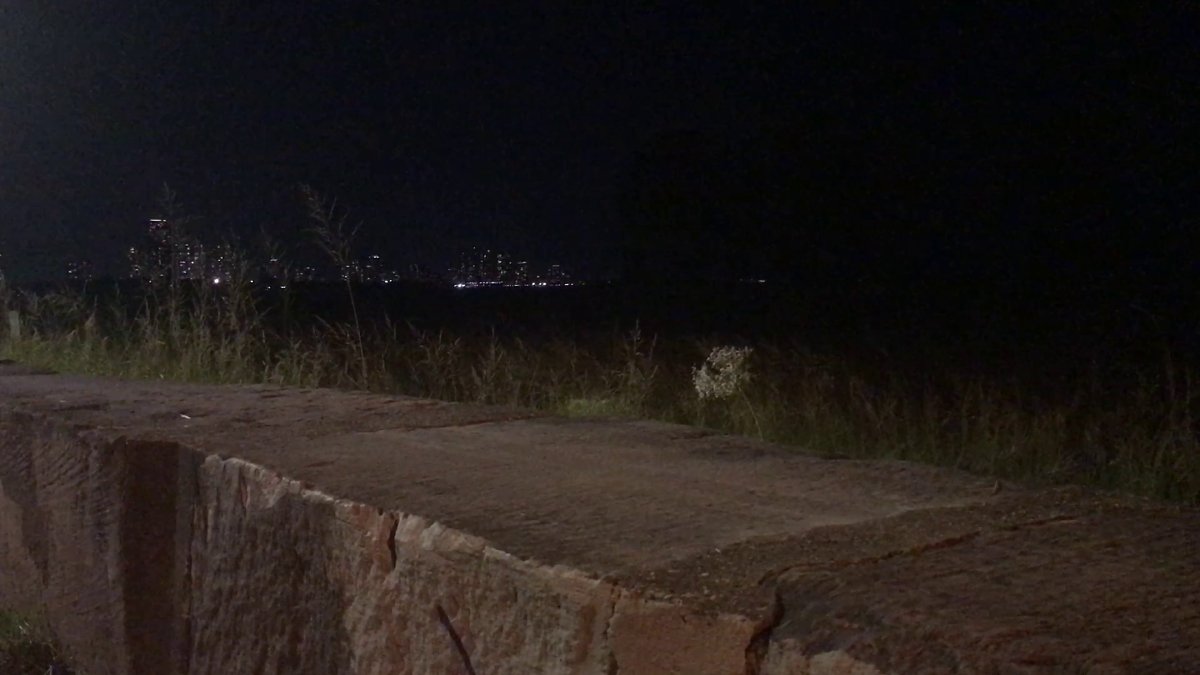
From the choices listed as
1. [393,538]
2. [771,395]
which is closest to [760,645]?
[393,538]

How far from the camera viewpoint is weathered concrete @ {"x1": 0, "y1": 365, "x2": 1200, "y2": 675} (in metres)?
1.46

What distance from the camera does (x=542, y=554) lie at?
1771 mm

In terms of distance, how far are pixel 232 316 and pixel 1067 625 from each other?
4.77m

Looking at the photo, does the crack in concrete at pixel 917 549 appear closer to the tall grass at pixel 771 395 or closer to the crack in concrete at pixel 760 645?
the crack in concrete at pixel 760 645

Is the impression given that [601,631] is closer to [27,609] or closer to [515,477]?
[515,477]

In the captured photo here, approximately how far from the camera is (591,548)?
1.80 metres

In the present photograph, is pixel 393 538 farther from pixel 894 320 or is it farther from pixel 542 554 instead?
pixel 894 320

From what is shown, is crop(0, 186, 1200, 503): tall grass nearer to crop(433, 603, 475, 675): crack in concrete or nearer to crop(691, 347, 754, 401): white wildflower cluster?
crop(691, 347, 754, 401): white wildflower cluster

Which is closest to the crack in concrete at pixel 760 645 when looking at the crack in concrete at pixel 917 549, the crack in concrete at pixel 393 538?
the crack in concrete at pixel 917 549

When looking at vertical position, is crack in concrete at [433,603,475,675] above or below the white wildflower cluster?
below

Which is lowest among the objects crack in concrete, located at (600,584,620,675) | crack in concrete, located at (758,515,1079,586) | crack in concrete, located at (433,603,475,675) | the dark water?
crack in concrete, located at (433,603,475,675)

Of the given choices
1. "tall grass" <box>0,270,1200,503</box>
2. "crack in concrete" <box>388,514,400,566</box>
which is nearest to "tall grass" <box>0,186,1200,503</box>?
"tall grass" <box>0,270,1200,503</box>

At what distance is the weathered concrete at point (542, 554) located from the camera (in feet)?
4.80

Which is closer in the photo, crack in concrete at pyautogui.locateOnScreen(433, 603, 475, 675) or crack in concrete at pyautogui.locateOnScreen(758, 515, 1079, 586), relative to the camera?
crack in concrete at pyautogui.locateOnScreen(758, 515, 1079, 586)
